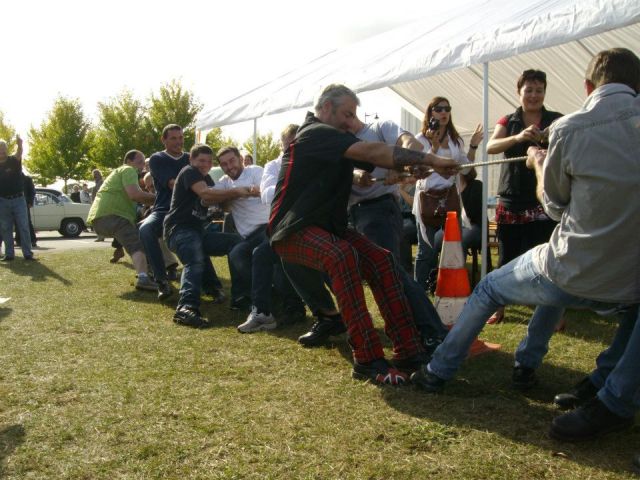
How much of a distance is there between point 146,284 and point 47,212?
49.4ft

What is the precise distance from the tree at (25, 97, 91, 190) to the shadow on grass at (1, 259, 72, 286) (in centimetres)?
2777

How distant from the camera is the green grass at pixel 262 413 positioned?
2.66 m

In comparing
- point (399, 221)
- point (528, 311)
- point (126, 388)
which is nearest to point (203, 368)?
point (126, 388)

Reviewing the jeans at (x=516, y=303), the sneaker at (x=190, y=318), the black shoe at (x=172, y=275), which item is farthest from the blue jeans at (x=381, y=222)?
the black shoe at (x=172, y=275)

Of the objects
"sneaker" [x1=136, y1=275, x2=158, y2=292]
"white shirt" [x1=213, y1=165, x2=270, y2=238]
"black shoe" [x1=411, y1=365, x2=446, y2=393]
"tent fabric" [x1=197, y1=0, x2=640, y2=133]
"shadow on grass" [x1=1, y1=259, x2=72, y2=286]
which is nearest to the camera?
"black shoe" [x1=411, y1=365, x2=446, y2=393]

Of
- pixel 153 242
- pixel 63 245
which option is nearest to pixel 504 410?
pixel 153 242

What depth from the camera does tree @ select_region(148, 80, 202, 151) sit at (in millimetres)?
36594

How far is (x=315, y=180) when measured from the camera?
3928 mm

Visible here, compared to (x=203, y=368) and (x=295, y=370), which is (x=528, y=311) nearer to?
(x=295, y=370)

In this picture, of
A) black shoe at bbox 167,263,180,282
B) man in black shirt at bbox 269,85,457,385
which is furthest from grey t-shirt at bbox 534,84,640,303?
black shoe at bbox 167,263,180,282

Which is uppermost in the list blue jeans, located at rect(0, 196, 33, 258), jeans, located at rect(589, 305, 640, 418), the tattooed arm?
the tattooed arm

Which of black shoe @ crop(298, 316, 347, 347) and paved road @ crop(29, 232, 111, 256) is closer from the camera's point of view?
black shoe @ crop(298, 316, 347, 347)

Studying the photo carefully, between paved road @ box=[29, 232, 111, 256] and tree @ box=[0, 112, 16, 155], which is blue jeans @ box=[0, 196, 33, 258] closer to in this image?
paved road @ box=[29, 232, 111, 256]

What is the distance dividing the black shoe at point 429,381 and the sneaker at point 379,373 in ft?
0.50
